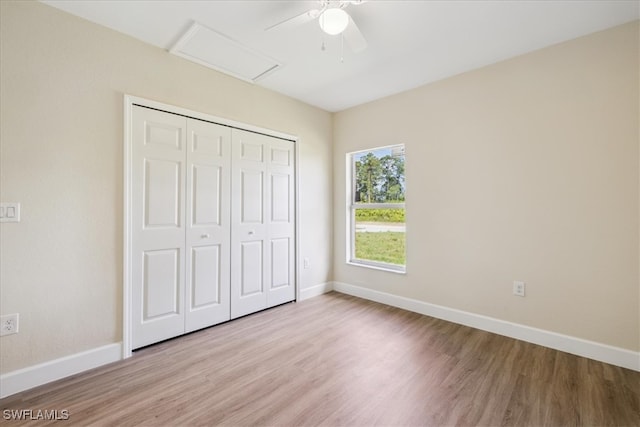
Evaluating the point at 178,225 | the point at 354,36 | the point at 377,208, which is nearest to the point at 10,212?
the point at 178,225

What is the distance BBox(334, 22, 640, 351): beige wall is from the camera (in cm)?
209

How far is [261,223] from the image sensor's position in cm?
320

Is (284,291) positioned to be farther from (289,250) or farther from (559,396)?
(559,396)

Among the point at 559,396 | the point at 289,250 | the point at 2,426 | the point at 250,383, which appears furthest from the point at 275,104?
the point at 559,396

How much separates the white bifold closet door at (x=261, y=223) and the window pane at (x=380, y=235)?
978mm

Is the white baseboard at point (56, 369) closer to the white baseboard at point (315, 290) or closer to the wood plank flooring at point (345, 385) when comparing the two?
the wood plank flooring at point (345, 385)

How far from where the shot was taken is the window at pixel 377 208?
3.45 metres

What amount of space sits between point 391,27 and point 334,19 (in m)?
0.74

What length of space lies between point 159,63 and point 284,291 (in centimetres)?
265

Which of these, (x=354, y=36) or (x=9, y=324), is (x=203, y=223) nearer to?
(x=9, y=324)

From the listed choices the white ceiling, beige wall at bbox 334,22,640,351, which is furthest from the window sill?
the white ceiling

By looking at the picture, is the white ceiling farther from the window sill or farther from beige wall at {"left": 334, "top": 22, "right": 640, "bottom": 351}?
the window sill

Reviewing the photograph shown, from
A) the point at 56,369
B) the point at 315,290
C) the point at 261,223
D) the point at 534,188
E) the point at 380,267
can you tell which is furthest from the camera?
the point at 315,290

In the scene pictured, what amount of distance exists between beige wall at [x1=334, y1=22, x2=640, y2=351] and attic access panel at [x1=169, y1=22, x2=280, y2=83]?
1634 millimetres
